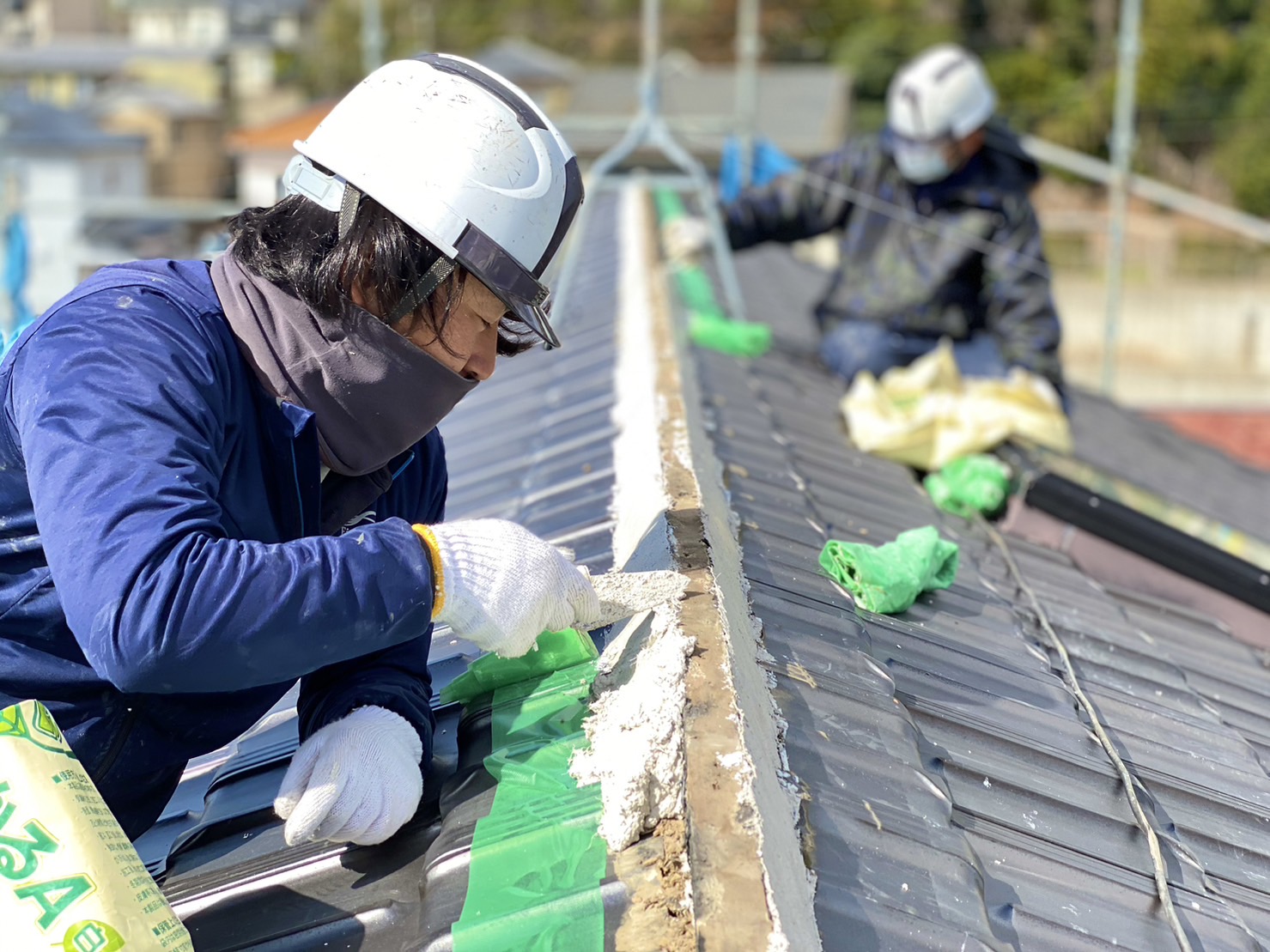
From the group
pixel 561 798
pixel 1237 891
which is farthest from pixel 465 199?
pixel 1237 891

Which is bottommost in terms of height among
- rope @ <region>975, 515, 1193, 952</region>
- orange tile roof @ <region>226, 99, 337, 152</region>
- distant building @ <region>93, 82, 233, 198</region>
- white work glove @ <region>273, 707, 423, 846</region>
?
distant building @ <region>93, 82, 233, 198</region>

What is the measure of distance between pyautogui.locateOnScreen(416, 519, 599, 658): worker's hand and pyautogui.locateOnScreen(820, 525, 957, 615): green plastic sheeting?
0.81 m

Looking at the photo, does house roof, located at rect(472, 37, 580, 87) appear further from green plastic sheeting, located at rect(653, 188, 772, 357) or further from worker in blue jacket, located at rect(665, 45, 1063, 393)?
green plastic sheeting, located at rect(653, 188, 772, 357)

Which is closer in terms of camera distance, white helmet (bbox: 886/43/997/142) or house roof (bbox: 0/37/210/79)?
white helmet (bbox: 886/43/997/142)

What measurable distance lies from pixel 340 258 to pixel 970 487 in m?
2.76

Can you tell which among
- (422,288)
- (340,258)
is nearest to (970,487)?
(422,288)

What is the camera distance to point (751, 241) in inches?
266

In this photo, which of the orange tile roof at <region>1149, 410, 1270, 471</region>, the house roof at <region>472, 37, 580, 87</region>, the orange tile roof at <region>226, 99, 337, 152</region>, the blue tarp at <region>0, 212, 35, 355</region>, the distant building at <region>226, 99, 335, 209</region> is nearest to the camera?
the blue tarp at <region>0, 212, 35, 355</region>

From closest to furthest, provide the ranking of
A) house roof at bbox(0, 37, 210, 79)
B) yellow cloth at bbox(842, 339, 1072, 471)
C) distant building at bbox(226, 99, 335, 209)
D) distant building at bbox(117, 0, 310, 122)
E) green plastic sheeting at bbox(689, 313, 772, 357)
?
yellow cloth at bbox(842, 339, 1072, 471)
green plastic sheeting at bbox(689, 313, 772, 357)
distant building at bbox(226, 99, 335, 209)
house roof at bbox(0, 37, 210, 79)
distant building at bbox(117, 0, 310, 122)

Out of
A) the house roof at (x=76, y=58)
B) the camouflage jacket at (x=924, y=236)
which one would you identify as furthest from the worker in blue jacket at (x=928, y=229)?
the house roof at (x=76, y=58)

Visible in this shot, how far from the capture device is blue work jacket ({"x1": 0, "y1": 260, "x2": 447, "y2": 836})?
5.52 feet

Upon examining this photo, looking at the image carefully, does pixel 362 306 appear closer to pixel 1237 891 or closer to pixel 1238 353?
pixel 1237 891

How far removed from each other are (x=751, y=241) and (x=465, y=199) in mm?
4835

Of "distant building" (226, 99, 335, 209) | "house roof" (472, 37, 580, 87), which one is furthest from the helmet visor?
"house roof" (472, 37, 580, 87)
